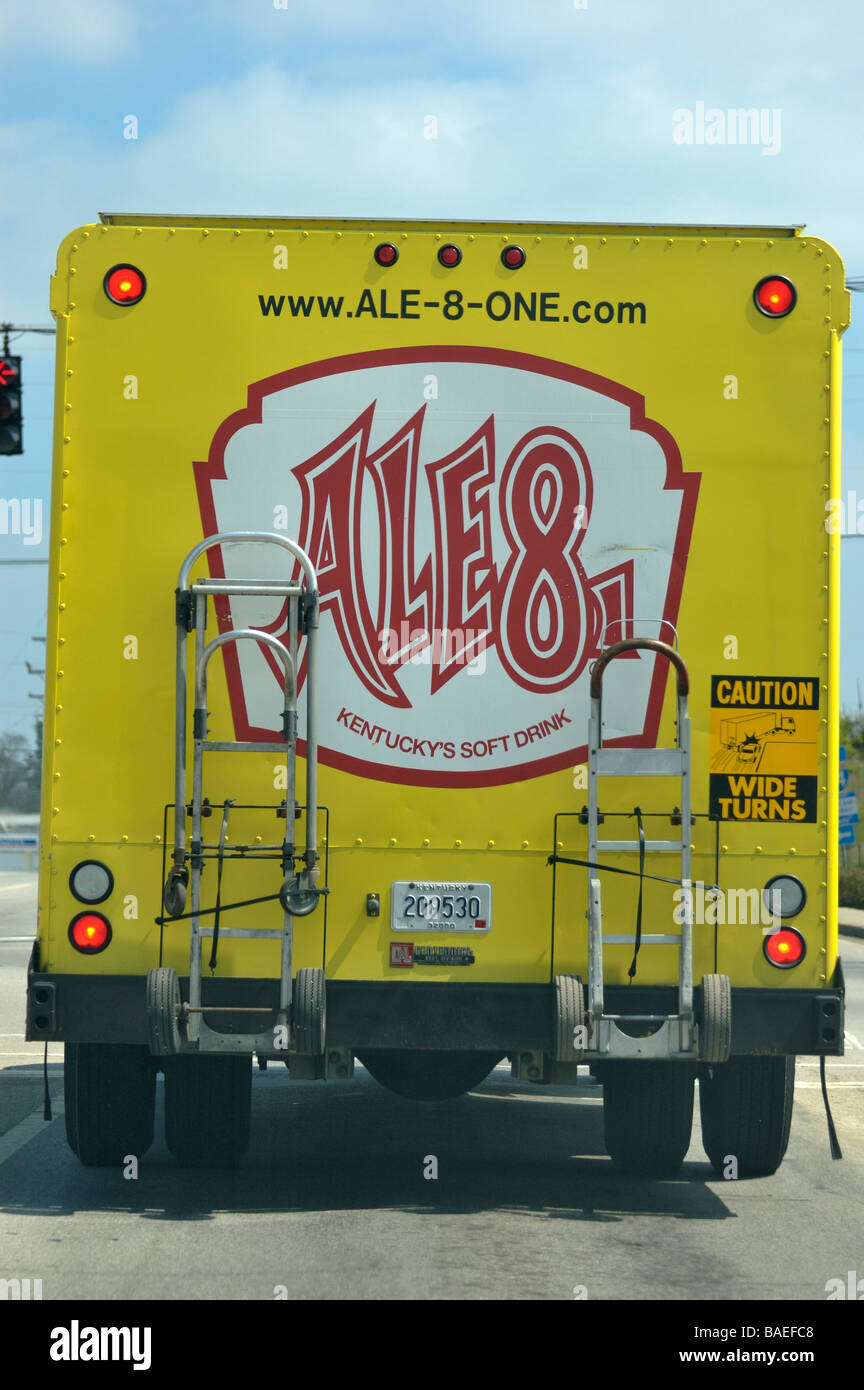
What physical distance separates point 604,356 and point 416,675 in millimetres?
1570

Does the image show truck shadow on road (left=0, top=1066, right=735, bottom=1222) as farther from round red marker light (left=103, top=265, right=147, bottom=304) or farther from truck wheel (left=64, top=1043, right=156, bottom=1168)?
round red marker light (left=103, top=265, right=147, bottom=304)

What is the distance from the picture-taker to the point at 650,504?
7449 mm

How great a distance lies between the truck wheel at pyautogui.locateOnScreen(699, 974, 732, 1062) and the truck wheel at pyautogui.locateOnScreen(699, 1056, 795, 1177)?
3.13ft

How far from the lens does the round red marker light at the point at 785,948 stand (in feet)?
24.1

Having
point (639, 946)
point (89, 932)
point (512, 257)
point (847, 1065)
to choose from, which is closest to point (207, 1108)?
point (89, 932)

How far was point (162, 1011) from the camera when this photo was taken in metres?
6.96

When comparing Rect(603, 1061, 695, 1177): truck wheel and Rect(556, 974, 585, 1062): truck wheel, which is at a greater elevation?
Rect(556, 974, 585, 1062): truck wheel

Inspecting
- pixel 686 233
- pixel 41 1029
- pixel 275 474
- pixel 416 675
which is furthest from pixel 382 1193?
pixel 686 233

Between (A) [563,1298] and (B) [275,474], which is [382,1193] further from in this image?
(B) [275,474]

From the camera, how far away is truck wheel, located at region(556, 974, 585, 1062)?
A: 7.04 meters

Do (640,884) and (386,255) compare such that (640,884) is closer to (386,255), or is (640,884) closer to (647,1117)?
(647,1117)

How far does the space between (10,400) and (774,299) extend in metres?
12.4

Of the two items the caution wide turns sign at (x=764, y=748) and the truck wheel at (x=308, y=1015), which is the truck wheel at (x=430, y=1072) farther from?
the caution wide turns sign at (x=764, y=748)

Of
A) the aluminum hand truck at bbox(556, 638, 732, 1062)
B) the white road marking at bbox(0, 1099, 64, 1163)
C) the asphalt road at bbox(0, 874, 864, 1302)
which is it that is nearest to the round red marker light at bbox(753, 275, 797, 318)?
the aluminum hand truck at bbox(556, 638, 732, 1062)
